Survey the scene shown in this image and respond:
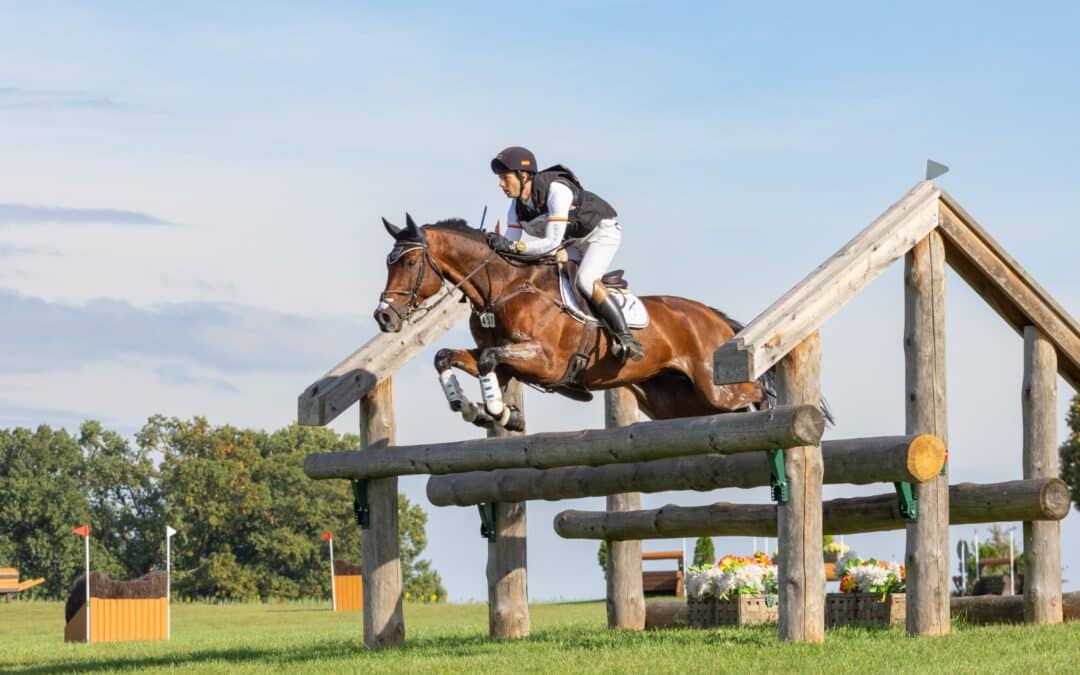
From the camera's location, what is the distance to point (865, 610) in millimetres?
14102

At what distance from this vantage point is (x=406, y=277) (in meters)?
12.0

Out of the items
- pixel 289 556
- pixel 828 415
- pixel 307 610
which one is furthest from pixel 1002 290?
pixel 289 556

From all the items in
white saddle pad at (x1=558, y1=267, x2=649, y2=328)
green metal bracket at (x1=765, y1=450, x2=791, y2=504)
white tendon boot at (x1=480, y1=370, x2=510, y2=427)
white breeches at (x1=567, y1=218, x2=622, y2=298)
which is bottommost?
green metal bracket at (x1=765, y1=450, x2=791, y2=504)

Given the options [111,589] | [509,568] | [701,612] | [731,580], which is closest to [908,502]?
[731,580]

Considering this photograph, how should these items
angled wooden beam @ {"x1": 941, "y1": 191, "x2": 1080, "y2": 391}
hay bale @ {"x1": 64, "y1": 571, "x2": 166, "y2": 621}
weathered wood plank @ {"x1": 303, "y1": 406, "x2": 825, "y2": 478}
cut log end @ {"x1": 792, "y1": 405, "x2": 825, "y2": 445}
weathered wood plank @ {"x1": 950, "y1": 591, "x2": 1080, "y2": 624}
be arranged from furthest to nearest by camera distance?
1. hay bale @ {"x1": 64, "y1": 571, "x2": 166, "y2": 621}
2. weathered wood plank @ {"x1": 950, "y1": 591, "x2": 1080, "y2": 624}
3. angled wooden beam @ {"x1": 941, "y1": 191, "x2": 1080, "y2": 391}
4. weathered wood plank @ {"x1": 303, "y1": 406, "x2": 825, "y2": 478}
5. cut log end @ {"x1": 792, "y1": 405, "x2": 825, "y2": 445}

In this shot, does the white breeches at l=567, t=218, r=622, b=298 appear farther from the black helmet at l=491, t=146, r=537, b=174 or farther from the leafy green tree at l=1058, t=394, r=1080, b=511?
the leafy green tree at l=1058, t=394, r=1080, b=511

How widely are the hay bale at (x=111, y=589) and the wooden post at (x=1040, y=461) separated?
11.8 m

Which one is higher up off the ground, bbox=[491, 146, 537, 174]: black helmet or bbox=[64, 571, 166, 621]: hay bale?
bbox=[491, 146, 537, 174]: black helmet

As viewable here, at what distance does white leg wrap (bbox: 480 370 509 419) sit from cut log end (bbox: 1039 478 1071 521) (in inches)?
172

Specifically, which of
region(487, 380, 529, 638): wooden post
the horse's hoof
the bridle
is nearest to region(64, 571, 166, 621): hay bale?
region(487, 380, 529, 638): wooden post

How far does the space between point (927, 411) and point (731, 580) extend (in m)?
3.07

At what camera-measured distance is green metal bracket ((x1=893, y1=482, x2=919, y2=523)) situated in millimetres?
11984

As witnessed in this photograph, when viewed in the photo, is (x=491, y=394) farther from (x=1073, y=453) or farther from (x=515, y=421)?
(x=1073, y=453)

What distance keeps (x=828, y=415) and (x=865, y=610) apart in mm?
1871
